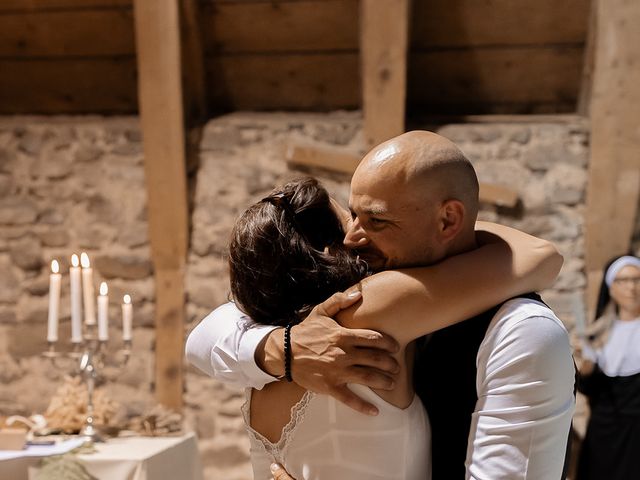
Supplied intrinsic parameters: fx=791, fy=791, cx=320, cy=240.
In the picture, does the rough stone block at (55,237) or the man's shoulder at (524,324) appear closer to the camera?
the man's shoulder at (524,324)

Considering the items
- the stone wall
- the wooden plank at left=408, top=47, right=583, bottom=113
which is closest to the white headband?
the stone wall

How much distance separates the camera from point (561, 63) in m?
3.80

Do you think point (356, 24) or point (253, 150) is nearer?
point (356, 24)

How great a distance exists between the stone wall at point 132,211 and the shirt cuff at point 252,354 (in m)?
2.67

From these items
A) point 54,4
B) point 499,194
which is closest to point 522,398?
point 499,194

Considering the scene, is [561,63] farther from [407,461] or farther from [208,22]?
[407,461]

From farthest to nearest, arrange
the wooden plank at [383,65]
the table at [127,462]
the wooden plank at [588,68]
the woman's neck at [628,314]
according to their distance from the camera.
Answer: the woman's neck at [628,314] < the wooden plank at [588,68] < the wooden plank at [383,65] < the table at [127,462]

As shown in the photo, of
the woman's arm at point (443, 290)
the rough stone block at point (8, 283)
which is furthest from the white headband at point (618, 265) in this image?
the rough stone block at point (8, 283)

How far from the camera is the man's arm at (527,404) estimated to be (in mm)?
1056

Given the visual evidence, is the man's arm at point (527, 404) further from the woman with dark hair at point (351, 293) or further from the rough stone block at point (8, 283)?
the rough stone block at point (8, 283)

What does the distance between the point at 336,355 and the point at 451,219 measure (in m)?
0.26

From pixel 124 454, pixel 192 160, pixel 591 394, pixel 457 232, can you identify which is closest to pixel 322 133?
pixel 192 160

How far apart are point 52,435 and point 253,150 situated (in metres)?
1.83

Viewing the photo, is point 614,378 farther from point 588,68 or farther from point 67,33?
point 67,33
